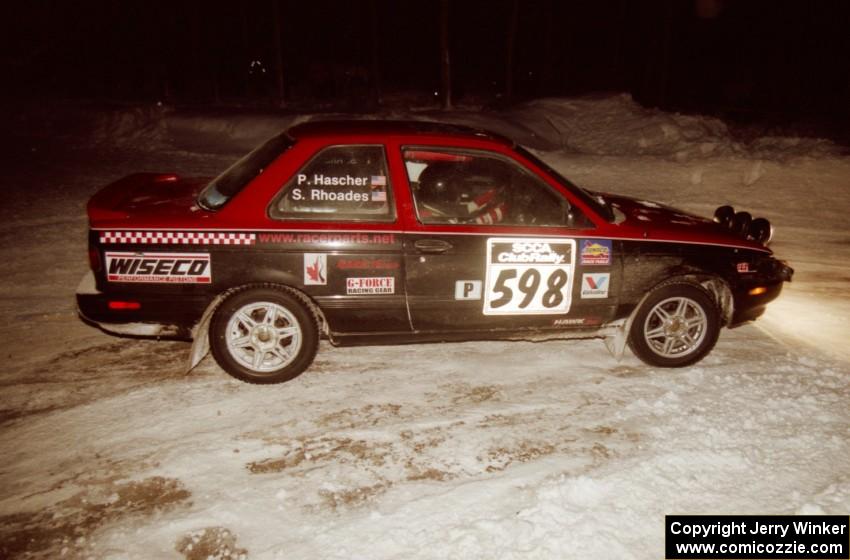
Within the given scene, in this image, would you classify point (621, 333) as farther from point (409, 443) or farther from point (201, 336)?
point (201, 336)

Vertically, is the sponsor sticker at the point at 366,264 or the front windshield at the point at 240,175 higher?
the front windshield at the point at 240,175

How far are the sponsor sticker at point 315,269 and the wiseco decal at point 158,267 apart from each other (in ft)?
1.94

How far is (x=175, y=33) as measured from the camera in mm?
31359

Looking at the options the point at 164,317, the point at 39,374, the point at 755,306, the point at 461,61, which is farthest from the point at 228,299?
the point at 461,61

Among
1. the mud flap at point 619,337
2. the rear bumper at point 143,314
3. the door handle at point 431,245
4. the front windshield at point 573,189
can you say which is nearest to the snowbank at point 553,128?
the mud flap at point 619,337

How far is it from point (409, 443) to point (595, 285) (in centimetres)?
170

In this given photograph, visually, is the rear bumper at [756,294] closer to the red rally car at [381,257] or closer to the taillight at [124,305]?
the red rally car at [381,257]

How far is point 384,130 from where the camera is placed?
4238 millimetres

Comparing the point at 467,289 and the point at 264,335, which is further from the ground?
the point at 467,289

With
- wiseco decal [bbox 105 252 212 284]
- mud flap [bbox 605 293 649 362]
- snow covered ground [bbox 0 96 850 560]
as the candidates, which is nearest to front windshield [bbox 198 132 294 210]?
wiseco decal [bbox 105 252 212 284]

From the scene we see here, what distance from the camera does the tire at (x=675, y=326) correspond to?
4.54m

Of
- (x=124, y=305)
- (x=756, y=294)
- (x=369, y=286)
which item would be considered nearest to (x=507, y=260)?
(x=369, y=286)

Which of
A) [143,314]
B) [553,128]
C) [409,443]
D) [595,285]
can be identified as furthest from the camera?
[553,128]

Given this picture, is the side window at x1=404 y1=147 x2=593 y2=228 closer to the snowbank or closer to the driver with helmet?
the driver with helmet
